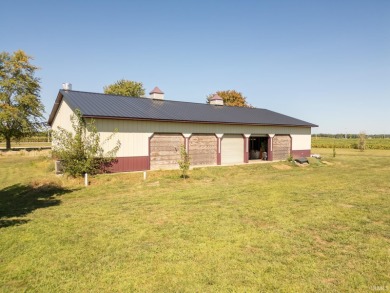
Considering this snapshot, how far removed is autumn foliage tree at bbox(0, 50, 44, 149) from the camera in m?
44.4

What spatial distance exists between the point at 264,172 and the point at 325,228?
14495 millimetres

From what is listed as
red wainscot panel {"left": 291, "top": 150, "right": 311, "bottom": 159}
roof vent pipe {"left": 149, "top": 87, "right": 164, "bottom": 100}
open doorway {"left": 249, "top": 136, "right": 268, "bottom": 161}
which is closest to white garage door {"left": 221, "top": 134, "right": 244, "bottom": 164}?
open doorway {"left": 249, "top": 136, "right": 268, "bottom": 161}

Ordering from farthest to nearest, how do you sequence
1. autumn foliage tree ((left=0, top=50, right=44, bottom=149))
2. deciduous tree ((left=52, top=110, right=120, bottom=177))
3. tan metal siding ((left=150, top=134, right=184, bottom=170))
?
autumn foliage tree ((left=0, top=50, right=44, bottom=149)) → tan metal siding ((left=150, top=134, right=184, bottom=170)) → deciduous tree ((left=52, top=110, right=120, bottom=177))

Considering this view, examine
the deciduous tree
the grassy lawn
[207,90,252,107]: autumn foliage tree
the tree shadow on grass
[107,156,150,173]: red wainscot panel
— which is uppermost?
[207,90,252,107]: autumn foliage tree

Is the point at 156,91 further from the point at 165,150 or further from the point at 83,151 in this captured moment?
the point at 83,151

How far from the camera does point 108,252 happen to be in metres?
7.00

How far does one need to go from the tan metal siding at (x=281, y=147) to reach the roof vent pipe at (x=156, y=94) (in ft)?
44.3

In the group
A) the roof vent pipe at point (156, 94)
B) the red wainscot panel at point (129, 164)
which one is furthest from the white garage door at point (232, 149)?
the red wainscot panel at point (129, 164)

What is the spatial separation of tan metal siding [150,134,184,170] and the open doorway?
1154 cm

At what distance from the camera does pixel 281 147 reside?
103ft

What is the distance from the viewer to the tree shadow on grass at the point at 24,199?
10.5m

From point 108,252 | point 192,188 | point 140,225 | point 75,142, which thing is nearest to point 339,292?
point 108,252

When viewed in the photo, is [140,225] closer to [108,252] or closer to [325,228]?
[108,252]

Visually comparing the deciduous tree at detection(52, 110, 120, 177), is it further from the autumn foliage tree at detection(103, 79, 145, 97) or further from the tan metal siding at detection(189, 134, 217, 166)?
the autumn foliage tree at detection(103, 79, 145, 97)
